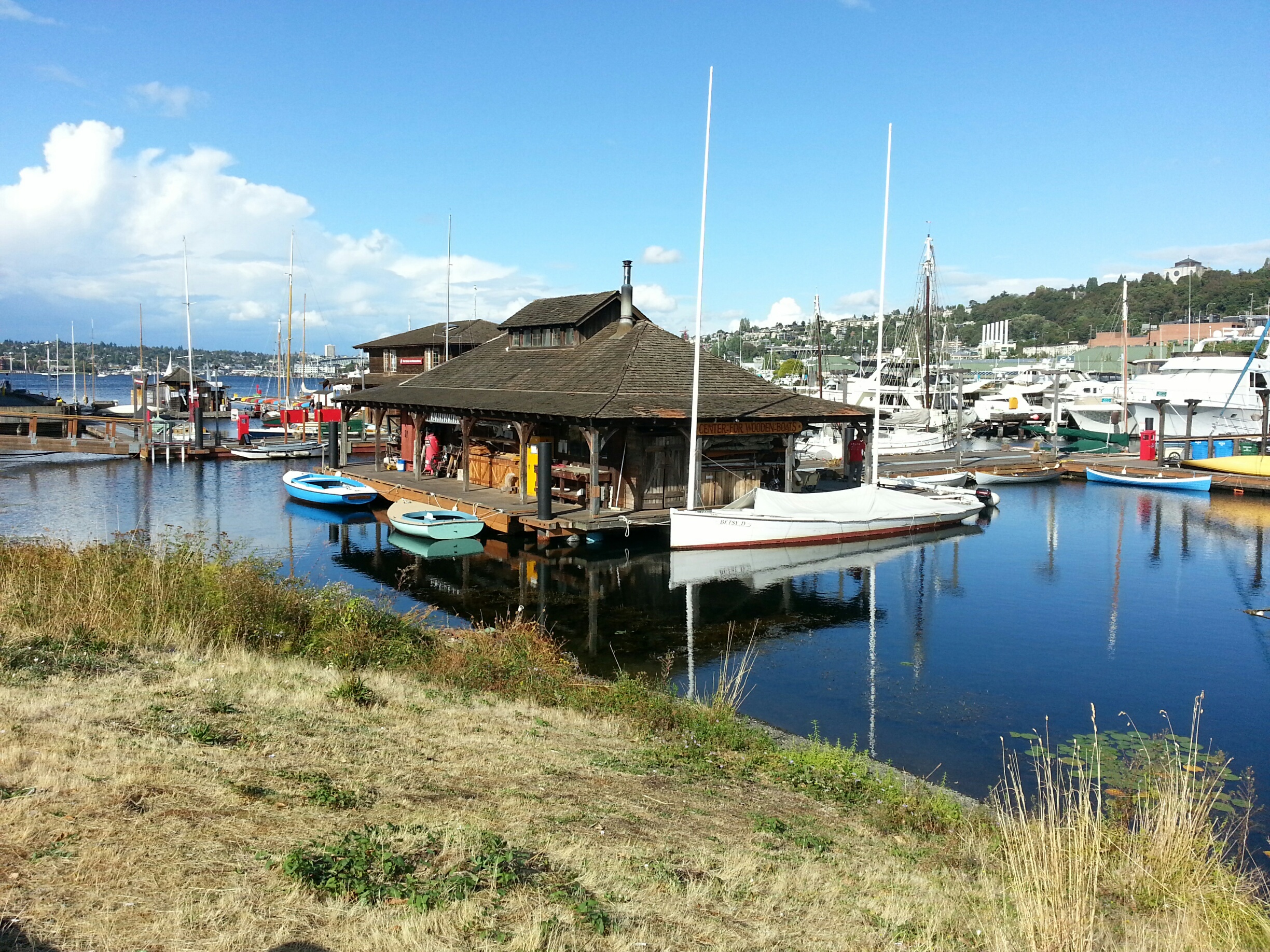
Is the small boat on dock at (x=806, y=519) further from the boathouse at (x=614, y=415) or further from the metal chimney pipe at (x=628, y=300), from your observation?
the metal chimney pipe at (x=628, y=300)

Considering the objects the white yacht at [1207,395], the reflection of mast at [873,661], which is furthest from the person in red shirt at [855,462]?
the white yacht at [1207,395]

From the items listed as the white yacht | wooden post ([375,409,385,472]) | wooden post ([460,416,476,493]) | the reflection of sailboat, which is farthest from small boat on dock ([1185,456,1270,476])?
wooden post ([375,409,385,472])

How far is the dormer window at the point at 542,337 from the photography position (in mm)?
39531

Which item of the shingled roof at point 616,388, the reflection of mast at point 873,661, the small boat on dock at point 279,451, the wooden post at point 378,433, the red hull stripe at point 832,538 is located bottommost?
the reflection of mast at point 873,661

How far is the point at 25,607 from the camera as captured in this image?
13.2m

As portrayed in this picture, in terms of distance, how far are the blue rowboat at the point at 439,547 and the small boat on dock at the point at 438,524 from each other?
0.79ft

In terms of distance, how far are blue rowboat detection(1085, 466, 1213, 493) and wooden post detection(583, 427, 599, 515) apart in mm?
29967

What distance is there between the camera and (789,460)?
33.0 metres

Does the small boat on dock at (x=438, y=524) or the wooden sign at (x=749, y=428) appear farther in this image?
the wooden sign at (x=749, y=428)

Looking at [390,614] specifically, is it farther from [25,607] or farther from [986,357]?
[986,357]

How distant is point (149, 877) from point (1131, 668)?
18041 mm

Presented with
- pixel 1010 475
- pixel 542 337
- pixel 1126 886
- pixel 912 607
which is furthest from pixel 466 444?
pixel 1126 886

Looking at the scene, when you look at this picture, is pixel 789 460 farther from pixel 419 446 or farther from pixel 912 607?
pixel 419 446

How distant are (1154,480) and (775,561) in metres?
26.9
